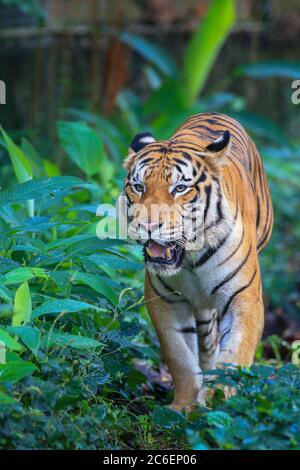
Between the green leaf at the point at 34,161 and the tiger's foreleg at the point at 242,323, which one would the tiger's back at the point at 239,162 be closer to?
the tiger's foreleg at the point at 242,323

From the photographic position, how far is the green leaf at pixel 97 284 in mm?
4715

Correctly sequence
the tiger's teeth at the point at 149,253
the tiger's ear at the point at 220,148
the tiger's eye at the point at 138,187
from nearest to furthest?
the tiger's teeth at the point at 149,253 → the tiger's eye at the point at 138,187 → the tiger's ear at the point at 220,148

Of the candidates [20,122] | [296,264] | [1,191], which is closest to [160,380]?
[1,191]

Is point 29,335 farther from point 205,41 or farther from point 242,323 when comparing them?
point 205,41

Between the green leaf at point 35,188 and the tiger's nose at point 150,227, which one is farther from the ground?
the green leaf at point 35,188

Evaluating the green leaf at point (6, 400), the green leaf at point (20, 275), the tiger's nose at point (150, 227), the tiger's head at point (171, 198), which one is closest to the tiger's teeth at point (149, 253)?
the tiger's head at point (171, 198)

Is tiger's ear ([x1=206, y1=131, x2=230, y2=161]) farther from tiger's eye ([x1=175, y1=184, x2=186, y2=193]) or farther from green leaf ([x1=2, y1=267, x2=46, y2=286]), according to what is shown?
green leaf ([x1=2, y1=267, x2=46, y2=286])

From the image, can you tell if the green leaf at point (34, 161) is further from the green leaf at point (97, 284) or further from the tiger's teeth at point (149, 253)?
the tiger's teeth at point (149, 253)

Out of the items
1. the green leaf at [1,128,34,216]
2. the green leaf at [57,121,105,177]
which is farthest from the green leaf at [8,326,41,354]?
the green leaf at [57,121,105,177]

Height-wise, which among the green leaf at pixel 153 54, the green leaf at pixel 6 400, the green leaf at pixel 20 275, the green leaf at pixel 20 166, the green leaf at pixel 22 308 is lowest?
the green leaf at pixel 6 400

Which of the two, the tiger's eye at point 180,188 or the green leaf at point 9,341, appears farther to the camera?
the tiger's eye at point 180,188

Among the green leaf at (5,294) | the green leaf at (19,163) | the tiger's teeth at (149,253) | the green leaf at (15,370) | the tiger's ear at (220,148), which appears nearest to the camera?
the green leaf at (15,370)

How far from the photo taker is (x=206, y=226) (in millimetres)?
4832

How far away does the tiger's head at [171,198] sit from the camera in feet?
15.0
